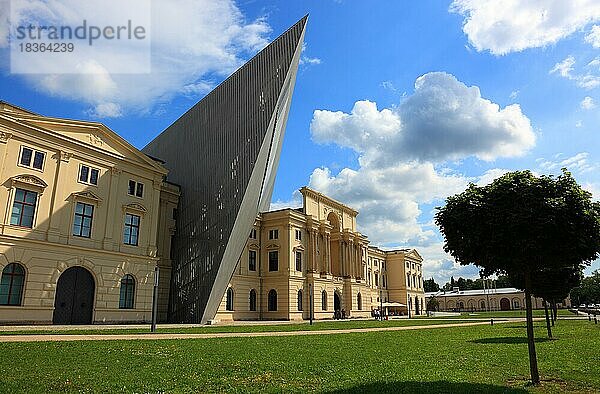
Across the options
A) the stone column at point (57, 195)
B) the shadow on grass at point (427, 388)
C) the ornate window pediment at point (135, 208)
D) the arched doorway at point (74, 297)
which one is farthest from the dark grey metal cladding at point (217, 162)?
the shadow on grass at point (427, 388)

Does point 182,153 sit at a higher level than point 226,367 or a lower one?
higher

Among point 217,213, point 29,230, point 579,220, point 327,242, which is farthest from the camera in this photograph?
point 327,242

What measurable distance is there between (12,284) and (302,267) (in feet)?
125

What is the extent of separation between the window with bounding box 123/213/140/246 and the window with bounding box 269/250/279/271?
80.8 feet

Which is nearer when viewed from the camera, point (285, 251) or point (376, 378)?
point (376, 378)

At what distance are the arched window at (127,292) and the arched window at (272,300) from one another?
24664 mm

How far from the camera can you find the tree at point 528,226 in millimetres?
10344

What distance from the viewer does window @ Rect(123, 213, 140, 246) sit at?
36.7 m

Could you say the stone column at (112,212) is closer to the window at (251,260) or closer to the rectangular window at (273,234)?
the window at (251,260)

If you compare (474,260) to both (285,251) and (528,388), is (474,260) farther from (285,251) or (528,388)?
(285,251)

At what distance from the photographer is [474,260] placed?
11633 millimetres

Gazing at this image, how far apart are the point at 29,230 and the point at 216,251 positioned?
13.5m

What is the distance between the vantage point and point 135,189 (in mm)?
38125

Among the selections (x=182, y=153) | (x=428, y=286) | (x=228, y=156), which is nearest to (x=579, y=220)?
(x=228, y=156)
